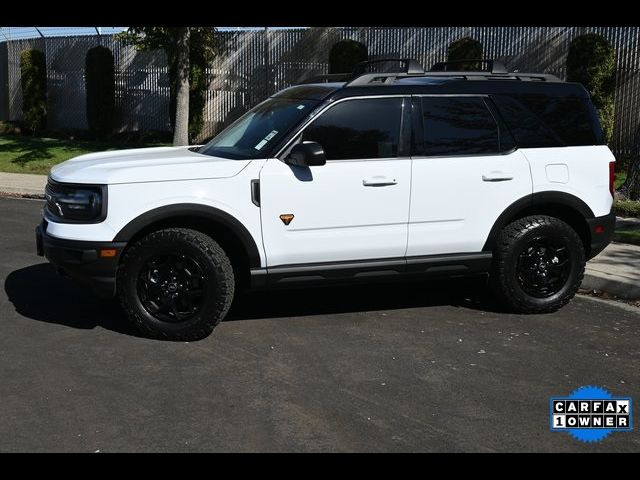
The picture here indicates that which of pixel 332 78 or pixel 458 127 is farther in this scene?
pixel 332 78

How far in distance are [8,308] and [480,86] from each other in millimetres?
4296

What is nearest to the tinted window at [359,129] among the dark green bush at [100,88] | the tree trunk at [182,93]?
the tree trunk at [182,93]

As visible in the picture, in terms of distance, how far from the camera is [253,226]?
19.9 feet

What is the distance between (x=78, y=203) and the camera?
5.92 meters

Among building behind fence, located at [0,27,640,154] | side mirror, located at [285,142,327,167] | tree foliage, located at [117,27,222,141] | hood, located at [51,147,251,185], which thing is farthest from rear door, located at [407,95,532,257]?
tree foliage, located at [117,27,222,141]

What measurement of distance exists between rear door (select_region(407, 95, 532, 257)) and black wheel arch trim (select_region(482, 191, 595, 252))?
0.04 m

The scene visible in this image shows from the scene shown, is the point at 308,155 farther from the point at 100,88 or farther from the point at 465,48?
the point at 100,88

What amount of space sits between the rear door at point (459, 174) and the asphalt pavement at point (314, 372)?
Answer: 0.74m

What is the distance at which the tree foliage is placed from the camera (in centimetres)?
2097

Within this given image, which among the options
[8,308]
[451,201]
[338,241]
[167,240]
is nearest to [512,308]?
[451,201]

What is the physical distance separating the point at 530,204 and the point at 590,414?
233 cm

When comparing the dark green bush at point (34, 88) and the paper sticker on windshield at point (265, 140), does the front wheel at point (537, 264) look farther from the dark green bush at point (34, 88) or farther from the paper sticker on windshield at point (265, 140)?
the dark green bush at point (34, 88)

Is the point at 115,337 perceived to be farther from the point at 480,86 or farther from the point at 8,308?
the point at 480,86

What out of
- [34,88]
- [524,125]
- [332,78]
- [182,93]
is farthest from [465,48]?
[34,88]
